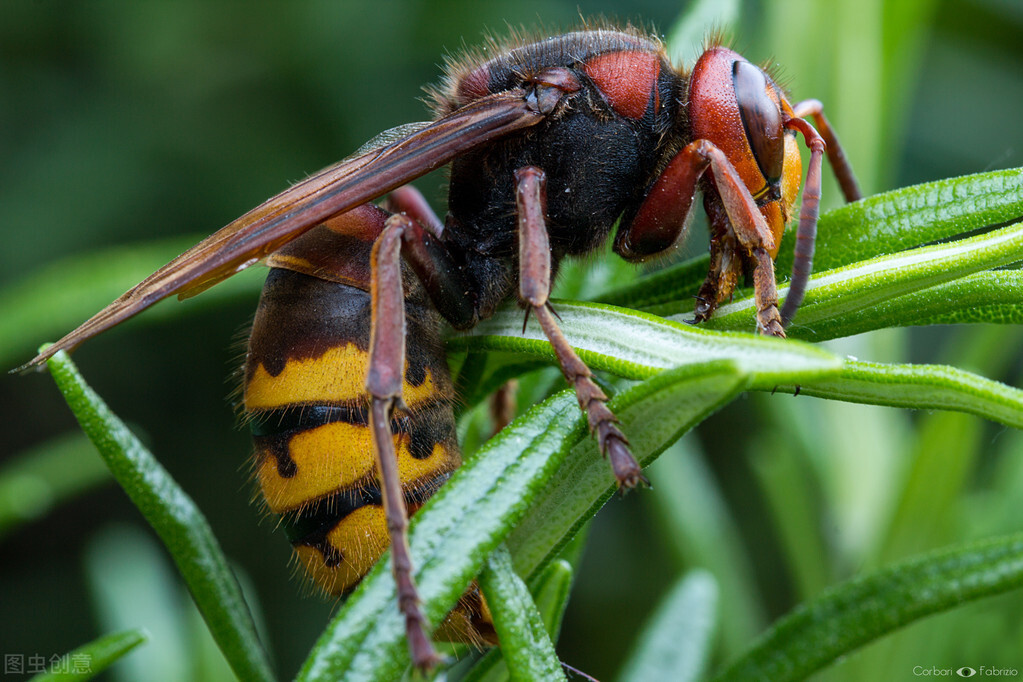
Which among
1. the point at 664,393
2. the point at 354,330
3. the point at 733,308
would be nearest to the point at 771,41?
the point at 733,308

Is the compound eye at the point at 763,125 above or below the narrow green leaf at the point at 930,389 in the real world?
above

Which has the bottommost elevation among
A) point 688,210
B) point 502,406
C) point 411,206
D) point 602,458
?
point 602,458

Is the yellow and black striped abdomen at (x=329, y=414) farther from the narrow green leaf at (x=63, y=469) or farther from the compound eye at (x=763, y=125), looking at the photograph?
the narrow green leaf at (x=63, y=469)

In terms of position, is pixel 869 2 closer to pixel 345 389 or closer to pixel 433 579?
pixel 345 389

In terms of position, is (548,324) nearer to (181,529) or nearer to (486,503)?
(486,503)

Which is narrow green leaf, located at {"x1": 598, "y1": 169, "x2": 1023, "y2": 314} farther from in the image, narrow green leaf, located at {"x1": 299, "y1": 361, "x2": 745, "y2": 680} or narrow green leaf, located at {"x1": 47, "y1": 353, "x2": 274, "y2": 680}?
narrow green leaf, located at {"x1": 47, "y1": 353, "x2": 274, "y2": 680}

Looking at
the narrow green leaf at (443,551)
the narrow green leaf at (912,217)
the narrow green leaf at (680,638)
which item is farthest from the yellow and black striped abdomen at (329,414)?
the narrow green leaf at (680,638)

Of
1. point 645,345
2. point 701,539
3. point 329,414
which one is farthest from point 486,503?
point 701,539
